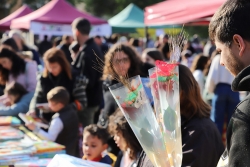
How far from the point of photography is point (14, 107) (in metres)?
5.15

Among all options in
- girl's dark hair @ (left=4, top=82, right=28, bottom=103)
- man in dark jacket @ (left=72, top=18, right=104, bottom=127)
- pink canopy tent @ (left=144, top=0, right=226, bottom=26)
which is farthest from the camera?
man in dark jacket @ (left=72, top=18, right=104, bottom=127)

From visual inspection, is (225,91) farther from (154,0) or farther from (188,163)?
(154,0)

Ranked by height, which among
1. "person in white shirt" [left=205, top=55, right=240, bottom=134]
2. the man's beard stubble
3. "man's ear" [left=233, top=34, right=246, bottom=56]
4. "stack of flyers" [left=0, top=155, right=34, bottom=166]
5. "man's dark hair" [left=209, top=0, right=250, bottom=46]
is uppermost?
Answer: "man's dark hair" [left=209, top=0, right=250, bottom=46]

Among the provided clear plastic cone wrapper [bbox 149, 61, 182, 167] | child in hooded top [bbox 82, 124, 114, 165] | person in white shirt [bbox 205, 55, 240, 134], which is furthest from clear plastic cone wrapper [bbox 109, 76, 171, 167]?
person in white shirt [bbox 205, 55, 240, 134]

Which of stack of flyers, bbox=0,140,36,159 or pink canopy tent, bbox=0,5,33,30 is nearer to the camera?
stack of flyers, bbox=0,140,36,159

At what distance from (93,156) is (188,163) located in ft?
4.42

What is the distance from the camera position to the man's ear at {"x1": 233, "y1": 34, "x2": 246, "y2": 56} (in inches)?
55.0

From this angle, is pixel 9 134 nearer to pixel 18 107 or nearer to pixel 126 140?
pixel 126 140

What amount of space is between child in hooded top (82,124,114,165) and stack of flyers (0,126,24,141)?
559 millimetres

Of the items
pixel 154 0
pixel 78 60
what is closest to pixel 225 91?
pixel 78 60

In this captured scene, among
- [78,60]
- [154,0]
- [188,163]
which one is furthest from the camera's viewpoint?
[154,0]

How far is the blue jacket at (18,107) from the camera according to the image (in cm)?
505

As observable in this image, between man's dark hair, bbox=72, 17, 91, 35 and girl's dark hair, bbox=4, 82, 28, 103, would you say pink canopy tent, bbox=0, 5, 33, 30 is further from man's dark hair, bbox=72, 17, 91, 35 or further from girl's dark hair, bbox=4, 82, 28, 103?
girl's dark hair, bbox=4, 82, 28, 103

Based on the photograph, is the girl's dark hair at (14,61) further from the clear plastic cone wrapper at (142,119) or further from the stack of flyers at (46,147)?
the clear plastic cone wrapper at (142,119)
